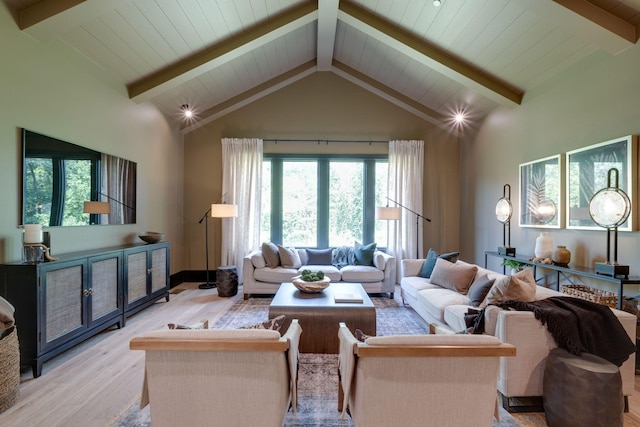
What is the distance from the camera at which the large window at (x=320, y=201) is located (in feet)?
19.3

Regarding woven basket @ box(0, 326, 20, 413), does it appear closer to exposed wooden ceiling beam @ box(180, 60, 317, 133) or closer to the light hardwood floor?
the light hardwood floor

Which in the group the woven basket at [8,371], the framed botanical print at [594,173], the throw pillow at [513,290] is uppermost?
the framed botanical print at [594,173]

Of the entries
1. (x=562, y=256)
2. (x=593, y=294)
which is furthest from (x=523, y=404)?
(x=562, y=256)

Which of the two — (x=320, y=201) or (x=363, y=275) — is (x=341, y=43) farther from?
(x=363, y=275)

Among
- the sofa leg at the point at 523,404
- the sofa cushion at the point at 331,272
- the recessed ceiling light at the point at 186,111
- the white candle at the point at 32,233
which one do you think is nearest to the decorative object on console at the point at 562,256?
the sofa leg at the point at 523,404

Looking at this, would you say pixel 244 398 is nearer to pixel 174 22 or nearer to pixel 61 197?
pixel 61 197

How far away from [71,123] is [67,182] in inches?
24.9

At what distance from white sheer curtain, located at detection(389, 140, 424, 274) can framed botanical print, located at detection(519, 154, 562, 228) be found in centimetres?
186

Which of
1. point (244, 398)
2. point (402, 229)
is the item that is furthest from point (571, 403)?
point (402, 229)

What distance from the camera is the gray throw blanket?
1.92 metres

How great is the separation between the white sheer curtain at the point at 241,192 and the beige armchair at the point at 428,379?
4.50m

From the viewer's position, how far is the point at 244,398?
1.40 m

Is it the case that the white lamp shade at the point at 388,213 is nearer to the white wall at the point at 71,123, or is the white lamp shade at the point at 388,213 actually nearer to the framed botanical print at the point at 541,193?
the framed botanical print at the point at 541,193

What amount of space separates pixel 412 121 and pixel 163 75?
4.31 m
